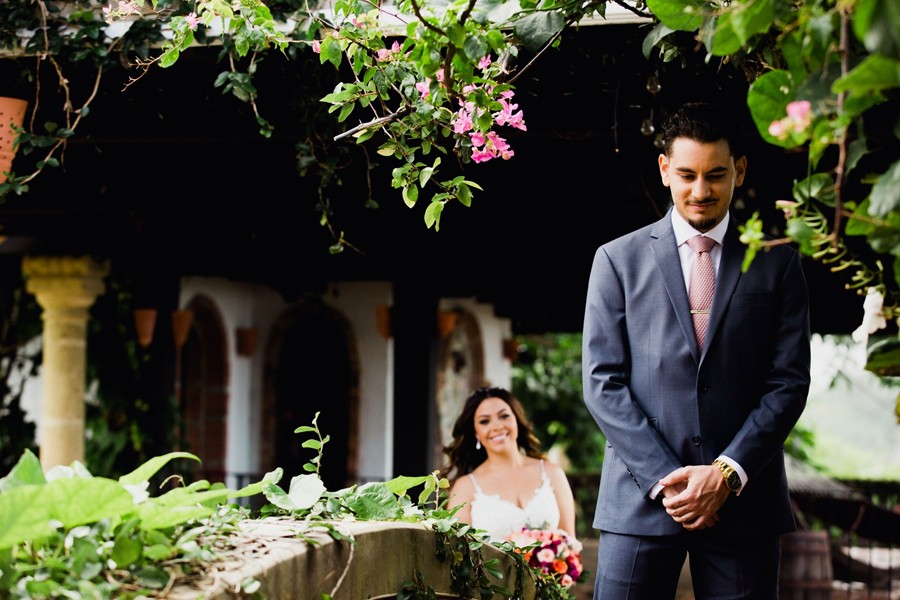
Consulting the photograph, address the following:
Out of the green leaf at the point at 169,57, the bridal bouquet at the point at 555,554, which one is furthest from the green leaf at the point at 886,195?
the bridal bouquet at the point at 555,554

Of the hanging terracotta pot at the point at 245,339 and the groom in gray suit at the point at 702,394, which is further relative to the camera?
the hanging terracotta pot at the point at 245,339

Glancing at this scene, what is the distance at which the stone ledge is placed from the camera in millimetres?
1694

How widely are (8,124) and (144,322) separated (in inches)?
144

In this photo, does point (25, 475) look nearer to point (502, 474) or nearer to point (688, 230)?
point (688, 230)

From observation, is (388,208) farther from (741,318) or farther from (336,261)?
(741,318)

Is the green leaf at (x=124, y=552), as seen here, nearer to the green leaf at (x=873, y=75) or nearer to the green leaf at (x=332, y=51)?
the green leaf at (x=873, y=75)

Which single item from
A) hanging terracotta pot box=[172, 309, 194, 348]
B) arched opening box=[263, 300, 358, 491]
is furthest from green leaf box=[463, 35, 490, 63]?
arched opening box=[263, 300, 358, 491]

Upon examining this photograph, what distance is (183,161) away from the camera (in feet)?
18.2

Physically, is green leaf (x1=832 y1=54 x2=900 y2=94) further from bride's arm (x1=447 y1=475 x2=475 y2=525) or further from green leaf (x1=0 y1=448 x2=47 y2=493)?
bride's arm (x1=447 y1=475 x2=475 y2=525)

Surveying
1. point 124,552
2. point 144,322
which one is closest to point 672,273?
point 124,552

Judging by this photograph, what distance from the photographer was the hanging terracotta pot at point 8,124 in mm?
3910

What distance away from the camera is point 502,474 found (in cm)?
487

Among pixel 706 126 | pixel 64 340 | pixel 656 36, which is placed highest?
pixel 656 36

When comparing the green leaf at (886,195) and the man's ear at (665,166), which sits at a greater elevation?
the man's ear at (665,166)
